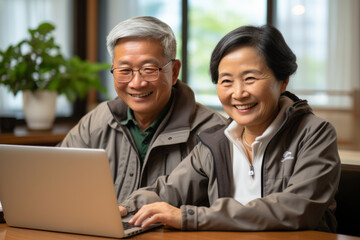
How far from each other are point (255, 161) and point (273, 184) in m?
0.10

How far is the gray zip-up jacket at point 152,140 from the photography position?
206cm

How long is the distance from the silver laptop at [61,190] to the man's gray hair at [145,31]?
0.76 m

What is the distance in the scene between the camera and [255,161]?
1682 mm

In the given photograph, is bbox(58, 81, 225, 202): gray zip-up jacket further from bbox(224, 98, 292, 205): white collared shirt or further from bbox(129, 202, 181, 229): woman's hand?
bbox(129, 202, 181, 229): woman's hand

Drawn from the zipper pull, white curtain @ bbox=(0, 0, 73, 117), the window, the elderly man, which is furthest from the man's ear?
white curtain @ bbox=(0, 0, 73, 117)

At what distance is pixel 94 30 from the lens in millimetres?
4895

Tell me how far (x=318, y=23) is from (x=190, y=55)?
43.7 inches

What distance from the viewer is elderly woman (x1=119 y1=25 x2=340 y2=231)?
1445mm

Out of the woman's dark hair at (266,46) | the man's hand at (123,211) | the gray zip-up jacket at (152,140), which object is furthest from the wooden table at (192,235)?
the gray zip-up jacket at (152,140)

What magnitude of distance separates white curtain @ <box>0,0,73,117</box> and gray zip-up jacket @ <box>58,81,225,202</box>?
2063 mm

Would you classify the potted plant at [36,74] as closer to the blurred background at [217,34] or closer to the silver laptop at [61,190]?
the blurred background at [217,34]

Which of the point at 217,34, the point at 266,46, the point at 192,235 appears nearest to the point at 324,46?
the point at 217,34

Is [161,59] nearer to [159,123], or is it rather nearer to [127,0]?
[159,123]

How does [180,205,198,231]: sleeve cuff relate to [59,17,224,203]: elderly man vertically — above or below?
below
